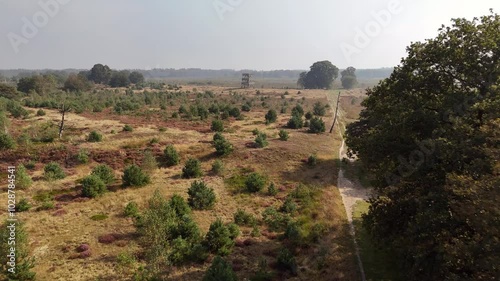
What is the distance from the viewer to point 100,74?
179000 millimetres

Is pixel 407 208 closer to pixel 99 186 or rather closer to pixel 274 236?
pixel 274 236

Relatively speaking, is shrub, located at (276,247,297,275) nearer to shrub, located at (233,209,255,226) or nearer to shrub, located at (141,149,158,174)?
shrub, located at (233,209,255,226)

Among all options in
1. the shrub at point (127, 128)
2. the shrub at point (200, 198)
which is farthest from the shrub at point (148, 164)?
the shrub at point (127, 128)

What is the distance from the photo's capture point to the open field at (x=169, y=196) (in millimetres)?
22891

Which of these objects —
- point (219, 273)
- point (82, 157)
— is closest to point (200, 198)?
point (219, 273)

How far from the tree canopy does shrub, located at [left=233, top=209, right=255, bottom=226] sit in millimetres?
11127

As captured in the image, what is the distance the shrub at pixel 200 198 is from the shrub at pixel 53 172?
1653 centimetres

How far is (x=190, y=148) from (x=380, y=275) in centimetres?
3348

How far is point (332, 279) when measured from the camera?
72.4 feet

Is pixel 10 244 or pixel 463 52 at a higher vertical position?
pixel 463 52

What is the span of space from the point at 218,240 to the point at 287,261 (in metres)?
5.43

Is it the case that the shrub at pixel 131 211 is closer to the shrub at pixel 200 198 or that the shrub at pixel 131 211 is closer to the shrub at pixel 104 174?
the shrub at pixel 200 198

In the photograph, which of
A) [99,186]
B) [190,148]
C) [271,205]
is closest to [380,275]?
[271,205]

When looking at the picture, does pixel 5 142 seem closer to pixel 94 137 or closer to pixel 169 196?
pixel 94 137
